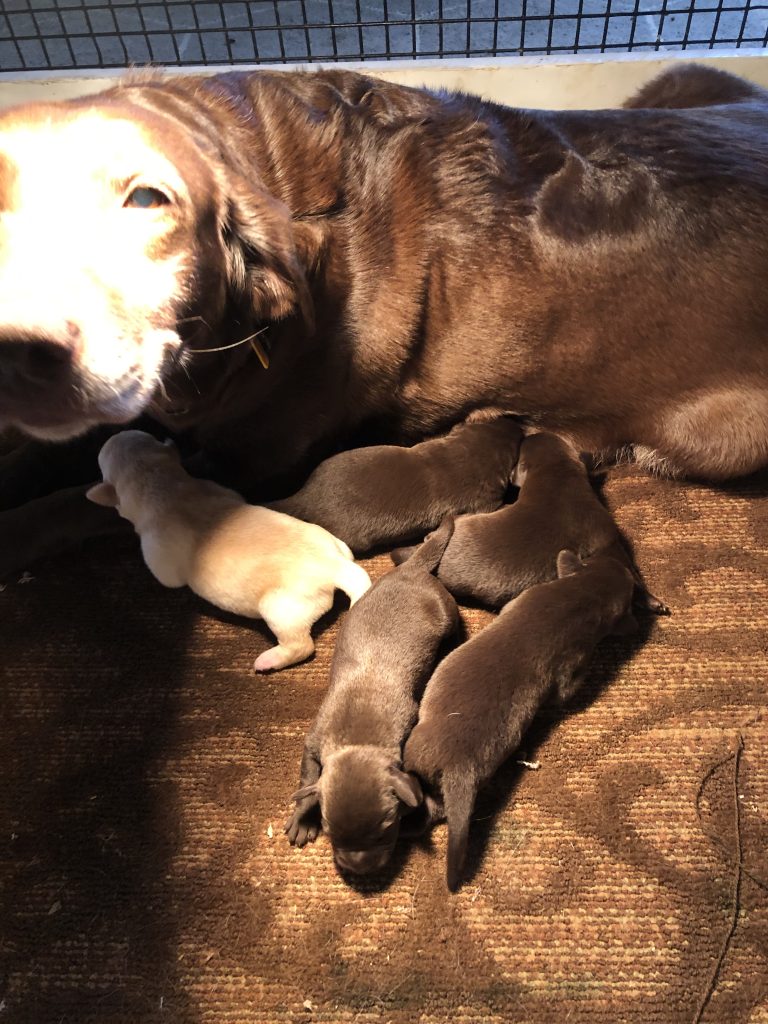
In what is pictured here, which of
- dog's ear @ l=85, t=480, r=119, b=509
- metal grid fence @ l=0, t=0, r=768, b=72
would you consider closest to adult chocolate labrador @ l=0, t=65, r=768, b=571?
dog's ear @ l=85, t=480, r=119, b=509

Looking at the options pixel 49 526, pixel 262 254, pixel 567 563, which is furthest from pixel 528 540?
pixel 49 526

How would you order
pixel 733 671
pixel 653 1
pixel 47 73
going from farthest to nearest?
pixel 653 1, pixel 47 73, pixel 733 671

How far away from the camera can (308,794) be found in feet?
3.98

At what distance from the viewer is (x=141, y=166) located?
3.76ft

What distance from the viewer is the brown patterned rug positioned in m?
1.13

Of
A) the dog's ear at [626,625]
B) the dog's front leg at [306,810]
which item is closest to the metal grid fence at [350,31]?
the dog's ear at [626,625]

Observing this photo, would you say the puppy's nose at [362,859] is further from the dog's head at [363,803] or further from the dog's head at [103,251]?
the dog's head at [103,251]

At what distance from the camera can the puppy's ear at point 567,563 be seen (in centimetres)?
144

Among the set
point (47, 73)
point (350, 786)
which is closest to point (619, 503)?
point (350, 786)

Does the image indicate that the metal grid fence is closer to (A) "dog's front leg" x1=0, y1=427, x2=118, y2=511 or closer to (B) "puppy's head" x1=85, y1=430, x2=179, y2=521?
(A) "dog's front leg" x1=0, y1=427, x2=118, y2=511

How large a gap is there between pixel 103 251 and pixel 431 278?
0.70 meters

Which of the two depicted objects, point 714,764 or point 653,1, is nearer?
point 714,764

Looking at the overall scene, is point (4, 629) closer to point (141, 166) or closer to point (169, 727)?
point (169, 727)

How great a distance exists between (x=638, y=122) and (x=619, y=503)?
79 centimetres
